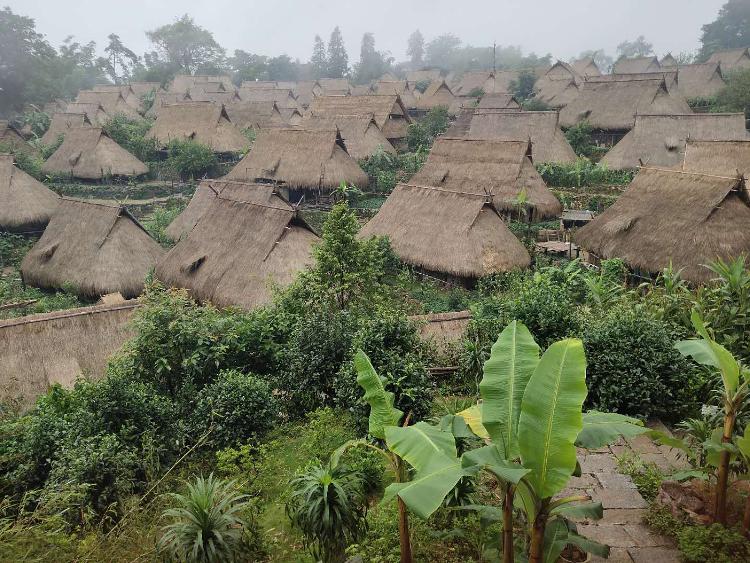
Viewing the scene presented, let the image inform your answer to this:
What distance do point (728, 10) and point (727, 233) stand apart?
65.3 meters

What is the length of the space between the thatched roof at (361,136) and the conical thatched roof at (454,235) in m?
12.3

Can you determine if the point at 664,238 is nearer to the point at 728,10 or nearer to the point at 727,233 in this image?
the point at 727,233

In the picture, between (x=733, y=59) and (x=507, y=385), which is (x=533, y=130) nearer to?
(x=507, y=385)

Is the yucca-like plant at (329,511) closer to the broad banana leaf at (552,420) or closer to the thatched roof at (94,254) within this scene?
the broad banana leaf at (552,420)

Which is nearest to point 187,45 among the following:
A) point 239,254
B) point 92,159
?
point 92,159

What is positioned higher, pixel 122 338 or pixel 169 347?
pixel 169 347

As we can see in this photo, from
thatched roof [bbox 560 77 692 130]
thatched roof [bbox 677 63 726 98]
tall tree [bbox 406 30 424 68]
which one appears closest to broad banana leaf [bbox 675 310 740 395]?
thatched roof [bbox 560 77 692 130]

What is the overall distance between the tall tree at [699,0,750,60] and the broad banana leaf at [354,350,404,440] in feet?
231

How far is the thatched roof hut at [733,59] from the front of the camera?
47.1m

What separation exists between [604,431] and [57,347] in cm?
1025

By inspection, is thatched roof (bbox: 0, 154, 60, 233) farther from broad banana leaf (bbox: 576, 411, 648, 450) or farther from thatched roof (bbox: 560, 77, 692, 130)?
thatched roof (bbox: 560, 77, 692, 130)

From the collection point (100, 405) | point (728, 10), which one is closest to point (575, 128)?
point (100, 405)

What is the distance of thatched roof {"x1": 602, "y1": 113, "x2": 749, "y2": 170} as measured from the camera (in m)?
25.0

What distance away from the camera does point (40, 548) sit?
4.89m
